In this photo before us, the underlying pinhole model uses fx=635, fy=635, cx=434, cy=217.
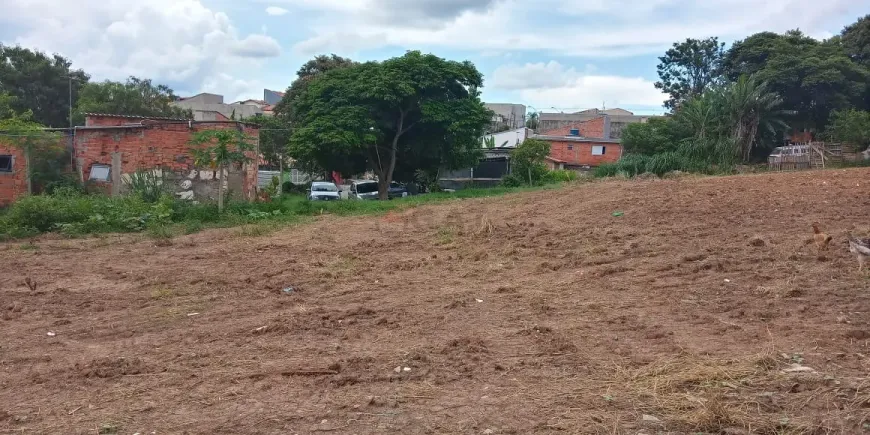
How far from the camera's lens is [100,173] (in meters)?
17.7

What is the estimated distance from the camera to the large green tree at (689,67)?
49156 mm

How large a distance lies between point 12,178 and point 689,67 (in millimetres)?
47177

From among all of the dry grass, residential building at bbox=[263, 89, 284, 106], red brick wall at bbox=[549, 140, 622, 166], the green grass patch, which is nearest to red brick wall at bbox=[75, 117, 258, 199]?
the green grass patch

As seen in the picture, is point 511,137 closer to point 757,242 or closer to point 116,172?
point 116,172

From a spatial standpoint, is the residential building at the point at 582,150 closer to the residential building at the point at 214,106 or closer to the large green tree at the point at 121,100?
the large green tree at the point at 121,100

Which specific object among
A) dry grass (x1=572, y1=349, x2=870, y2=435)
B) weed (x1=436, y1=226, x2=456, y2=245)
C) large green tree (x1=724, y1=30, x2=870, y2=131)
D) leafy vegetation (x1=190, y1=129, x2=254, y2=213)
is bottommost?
dry grass (x1=572, y1=349, x2=870, y2=435)

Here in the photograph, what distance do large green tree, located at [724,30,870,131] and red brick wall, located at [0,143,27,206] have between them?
3067cm

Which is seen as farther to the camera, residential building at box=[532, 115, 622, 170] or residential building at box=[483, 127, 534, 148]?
residential building at box=[483, 127, 534, 148]

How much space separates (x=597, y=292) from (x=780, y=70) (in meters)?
29.8

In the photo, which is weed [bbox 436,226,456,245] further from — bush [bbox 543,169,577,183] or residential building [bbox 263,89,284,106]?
residential building [bbox 263,89,284,106]

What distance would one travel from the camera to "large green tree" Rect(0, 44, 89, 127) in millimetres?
35000

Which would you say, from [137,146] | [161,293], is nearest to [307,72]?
[137,146]

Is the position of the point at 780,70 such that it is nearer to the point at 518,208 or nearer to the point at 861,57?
the point at 861,57

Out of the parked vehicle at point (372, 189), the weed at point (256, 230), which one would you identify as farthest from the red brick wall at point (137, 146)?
the parked vehicle at point (372, 189)
